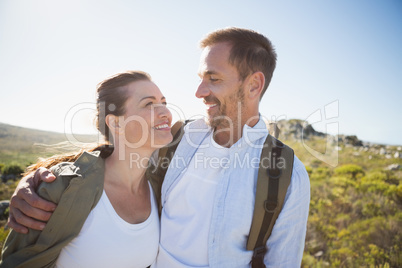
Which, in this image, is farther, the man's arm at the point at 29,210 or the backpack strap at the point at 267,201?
the backpack strap at the point at 267,201

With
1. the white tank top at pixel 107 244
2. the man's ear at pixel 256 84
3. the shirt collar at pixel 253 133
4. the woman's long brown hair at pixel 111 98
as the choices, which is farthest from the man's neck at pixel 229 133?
the white tank top at pixel 107 244

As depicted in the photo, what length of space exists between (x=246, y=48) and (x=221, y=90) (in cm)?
68

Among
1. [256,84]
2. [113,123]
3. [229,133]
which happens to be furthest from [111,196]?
[256,84]

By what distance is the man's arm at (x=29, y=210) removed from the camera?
1.59m

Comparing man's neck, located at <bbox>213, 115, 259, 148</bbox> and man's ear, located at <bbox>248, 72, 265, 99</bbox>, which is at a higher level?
man's ear, located at <bbox>248, 72, 265, 99</bbox>

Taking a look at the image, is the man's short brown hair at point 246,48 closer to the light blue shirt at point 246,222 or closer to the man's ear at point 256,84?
the man's ear at point 256,84

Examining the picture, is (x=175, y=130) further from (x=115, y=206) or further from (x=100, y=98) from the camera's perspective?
(x=115, y=206)

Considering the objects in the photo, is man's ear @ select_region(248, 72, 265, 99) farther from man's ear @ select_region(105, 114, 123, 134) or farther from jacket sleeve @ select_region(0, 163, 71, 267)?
jacket sleeve @ select_region(0, 163, 71, 267)

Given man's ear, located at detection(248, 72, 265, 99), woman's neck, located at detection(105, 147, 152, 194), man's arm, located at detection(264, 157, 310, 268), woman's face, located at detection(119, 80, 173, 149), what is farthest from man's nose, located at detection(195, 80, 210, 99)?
man's arm, located at detection(264, 157, 310, 268)

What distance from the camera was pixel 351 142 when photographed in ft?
76.0

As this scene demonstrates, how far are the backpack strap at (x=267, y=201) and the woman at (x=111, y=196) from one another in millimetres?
1024

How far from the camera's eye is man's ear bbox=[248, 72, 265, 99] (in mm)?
2721

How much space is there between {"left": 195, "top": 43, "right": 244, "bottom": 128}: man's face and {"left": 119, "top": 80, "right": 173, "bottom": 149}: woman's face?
21.4 inches

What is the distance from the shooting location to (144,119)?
235 centimetres
